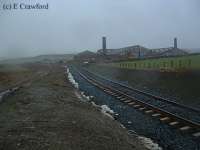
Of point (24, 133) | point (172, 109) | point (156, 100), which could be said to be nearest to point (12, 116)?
point (24, 133)

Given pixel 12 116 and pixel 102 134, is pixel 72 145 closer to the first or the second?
pixel 102 134

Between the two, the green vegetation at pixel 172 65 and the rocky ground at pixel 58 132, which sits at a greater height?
the green vegetation at pixel 172 65

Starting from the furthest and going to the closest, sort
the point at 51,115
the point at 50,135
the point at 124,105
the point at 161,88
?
the point at 161,88 → the point at 124,105 → the point at 51,115 → the point at 50,135

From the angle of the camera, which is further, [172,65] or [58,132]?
[172,65]

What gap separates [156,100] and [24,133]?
10294mm

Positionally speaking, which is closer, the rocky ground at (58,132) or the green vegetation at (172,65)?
the rocky ground at (58,132)

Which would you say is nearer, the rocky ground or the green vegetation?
the rocky ground

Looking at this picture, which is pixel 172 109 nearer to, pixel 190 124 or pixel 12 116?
pixel 190 124

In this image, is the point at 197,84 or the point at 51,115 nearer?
the point at 51,115

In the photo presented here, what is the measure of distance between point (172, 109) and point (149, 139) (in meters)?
5.12

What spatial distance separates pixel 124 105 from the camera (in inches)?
672

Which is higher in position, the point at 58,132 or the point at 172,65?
the point at 172,65

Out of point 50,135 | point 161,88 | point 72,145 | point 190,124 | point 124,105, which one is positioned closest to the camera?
point 72,145

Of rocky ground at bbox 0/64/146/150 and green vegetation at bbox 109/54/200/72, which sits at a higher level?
green vegetation at bbox 109/54/200/72
